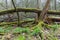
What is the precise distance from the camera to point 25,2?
9.83m

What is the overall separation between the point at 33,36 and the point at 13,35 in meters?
0.65

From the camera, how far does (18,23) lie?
668 centimetres

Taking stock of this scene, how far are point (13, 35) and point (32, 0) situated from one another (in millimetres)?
5438

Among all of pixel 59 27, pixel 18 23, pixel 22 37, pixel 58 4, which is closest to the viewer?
pixel 22 37

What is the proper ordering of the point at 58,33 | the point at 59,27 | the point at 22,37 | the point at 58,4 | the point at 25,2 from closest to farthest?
the point at 22,37, the point at 58,33, the point at 59,27, the point at 25,2, the point at 58,4

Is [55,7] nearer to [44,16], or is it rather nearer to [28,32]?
[44,16]

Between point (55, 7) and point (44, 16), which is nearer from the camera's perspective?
point (44, 16)

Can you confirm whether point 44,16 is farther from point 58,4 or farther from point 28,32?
point 58,4

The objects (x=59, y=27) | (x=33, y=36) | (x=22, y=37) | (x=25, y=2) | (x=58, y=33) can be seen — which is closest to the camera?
(x=22, y=37)

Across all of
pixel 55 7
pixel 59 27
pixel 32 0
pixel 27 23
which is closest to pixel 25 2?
pixel 32 0

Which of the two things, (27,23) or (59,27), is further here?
(27,23)

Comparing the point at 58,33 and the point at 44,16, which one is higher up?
the point at 44,16

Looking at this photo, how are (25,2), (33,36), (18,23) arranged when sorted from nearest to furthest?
(33,36) → (18,23) → (25,2)

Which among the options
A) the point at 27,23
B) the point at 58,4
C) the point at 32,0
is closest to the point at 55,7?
the point at 58,4
